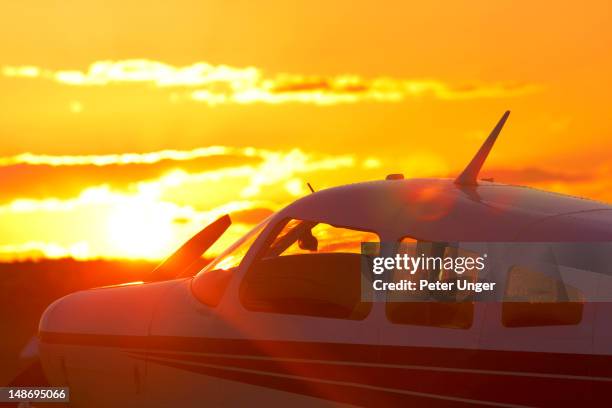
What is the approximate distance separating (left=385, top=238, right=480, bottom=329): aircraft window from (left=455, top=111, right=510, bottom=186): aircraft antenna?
108 cm

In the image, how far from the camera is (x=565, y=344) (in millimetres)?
7992

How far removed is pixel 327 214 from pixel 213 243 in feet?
6.38

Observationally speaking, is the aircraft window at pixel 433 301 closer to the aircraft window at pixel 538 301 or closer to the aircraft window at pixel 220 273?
the aircraft window at pixel 538 301

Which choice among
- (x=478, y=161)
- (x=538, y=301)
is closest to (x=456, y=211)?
(x=538, y=301)

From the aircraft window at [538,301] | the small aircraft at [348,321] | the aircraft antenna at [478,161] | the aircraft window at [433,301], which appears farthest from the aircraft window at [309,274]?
the aircraft window at [538,301]

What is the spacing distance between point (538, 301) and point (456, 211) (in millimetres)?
1038

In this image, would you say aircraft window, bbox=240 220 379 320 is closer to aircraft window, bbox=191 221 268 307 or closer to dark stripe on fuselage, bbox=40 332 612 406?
aircraft window, bbox=191 221 268 307

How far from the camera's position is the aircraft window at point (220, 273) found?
10.1m

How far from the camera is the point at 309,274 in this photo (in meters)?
10.5

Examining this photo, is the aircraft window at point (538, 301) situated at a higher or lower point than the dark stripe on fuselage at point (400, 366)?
higher

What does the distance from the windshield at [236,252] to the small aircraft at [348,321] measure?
1cm

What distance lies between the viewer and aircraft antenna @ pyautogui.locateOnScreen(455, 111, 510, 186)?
9.90 m

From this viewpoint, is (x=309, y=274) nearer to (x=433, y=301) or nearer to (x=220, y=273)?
(x=220, y=273)

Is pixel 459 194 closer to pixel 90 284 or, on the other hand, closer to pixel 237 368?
pixel 237 368
